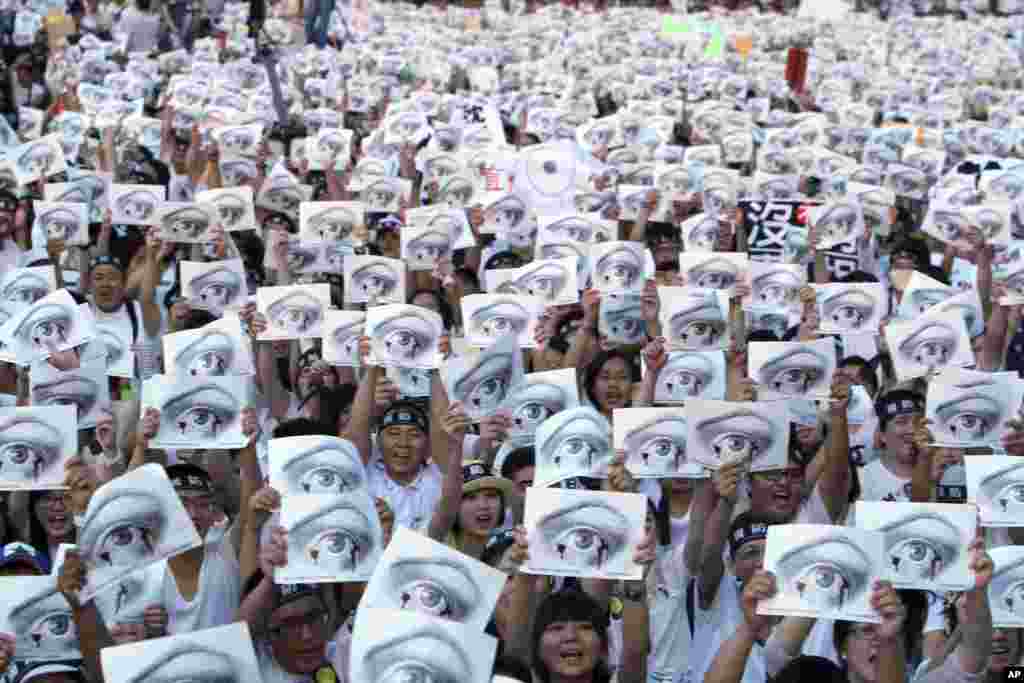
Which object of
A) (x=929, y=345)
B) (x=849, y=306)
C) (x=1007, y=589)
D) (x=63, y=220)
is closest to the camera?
(x=1007, y=589)

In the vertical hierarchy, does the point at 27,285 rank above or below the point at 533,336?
above

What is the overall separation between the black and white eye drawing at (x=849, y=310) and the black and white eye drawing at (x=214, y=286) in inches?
118

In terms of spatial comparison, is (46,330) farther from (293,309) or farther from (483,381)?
(483,381)

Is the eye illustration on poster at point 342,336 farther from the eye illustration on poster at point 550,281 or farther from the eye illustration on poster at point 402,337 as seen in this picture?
the eye illustration on poster at point 550,281

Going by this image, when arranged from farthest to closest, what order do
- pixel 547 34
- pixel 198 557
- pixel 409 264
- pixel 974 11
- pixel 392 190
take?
pixel 974 11 → pixel 547 34 → pixel 392 190 → pixel 409 264 → pixel 198 557

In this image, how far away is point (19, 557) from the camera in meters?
4.67

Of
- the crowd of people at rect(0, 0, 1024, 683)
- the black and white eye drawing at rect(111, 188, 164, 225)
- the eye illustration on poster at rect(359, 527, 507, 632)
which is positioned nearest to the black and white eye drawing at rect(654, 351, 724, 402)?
the crowd of people at rect(0, 0, 1024, 683)

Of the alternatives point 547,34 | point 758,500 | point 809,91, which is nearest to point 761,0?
point 547,34

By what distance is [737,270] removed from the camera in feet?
24.6

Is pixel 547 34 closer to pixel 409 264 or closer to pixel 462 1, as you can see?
pixel 462 1

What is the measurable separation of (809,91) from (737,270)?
37.6ft

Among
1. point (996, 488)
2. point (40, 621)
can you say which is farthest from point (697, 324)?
point (40, 621)

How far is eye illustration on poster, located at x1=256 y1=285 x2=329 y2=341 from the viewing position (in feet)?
21.7

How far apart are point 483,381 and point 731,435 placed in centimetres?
102
